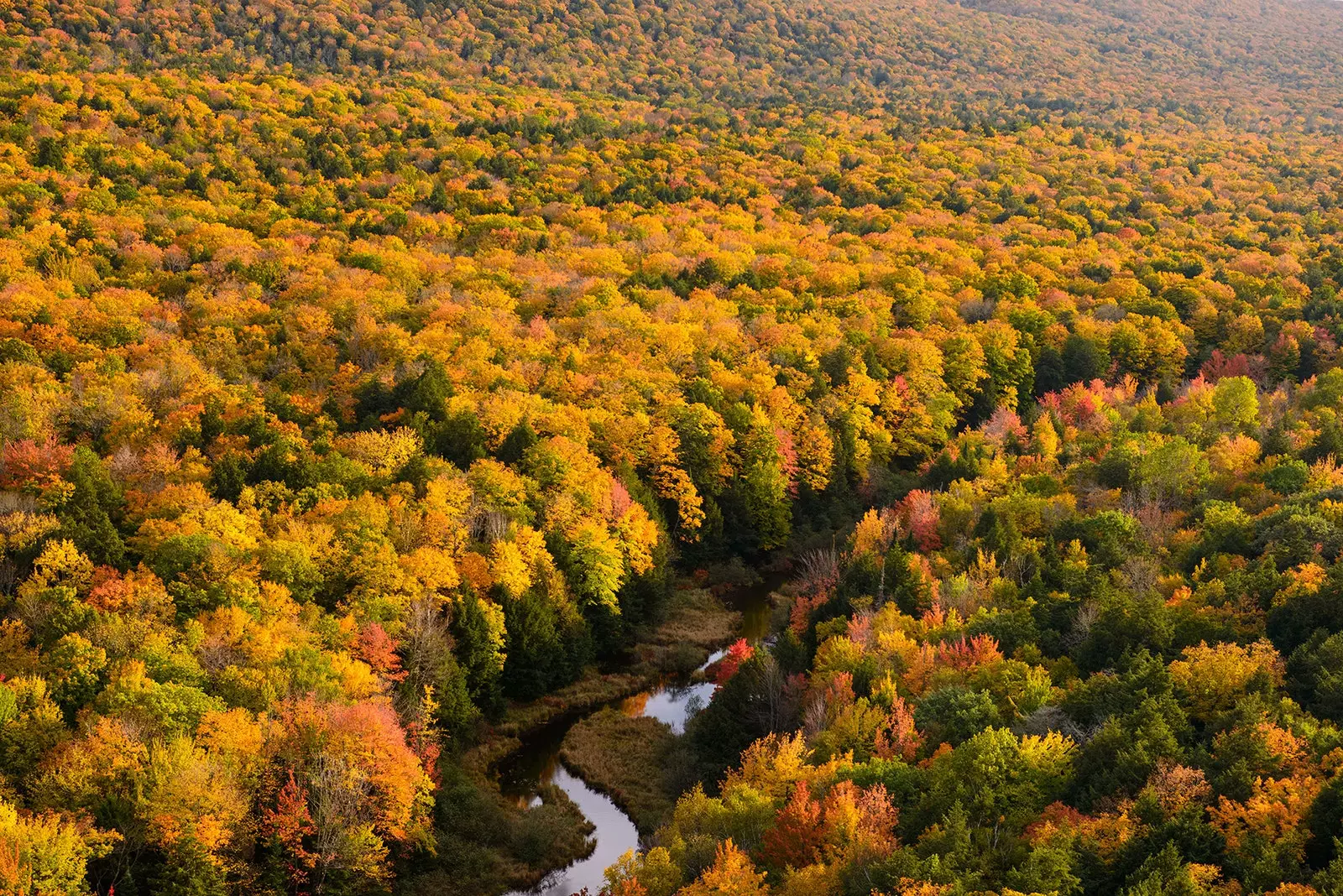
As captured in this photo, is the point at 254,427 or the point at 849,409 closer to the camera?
the point at 254,427

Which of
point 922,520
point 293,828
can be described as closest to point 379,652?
point 293,828

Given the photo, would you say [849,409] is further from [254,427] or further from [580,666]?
[254,427]

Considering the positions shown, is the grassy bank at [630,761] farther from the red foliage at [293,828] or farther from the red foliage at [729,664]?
the red foliage at [293,828]

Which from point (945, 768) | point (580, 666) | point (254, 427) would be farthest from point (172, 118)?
point (945, 768)

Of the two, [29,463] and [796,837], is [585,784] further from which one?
[29,463]

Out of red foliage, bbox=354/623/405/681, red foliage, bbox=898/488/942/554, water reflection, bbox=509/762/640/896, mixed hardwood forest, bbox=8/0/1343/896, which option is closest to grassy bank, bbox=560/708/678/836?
mixed hardwood forest, bbox=8/0/1343/896
